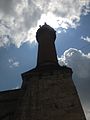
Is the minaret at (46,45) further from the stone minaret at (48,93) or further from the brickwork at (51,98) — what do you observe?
the brickwork at (51,98)

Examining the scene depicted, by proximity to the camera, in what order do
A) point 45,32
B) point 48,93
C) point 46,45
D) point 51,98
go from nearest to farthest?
point 51,98
point 48,93
point 46,45
point 45,32

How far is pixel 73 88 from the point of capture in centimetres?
2009

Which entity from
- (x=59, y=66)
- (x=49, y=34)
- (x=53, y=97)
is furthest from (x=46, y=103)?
(x=49, y=34)

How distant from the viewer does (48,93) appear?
19281 millimetres

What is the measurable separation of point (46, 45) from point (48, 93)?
5.41 meters

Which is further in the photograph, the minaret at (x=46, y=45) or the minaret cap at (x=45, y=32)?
the minaret cap at (x=45, y=32)

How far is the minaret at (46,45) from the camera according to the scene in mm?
22188

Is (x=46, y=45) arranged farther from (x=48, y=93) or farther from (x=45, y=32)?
(x=48, y=93)

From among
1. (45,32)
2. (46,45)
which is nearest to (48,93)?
(46,45)

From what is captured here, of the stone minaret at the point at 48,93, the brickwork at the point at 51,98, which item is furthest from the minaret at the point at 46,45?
the brickwork at the point at 51,98

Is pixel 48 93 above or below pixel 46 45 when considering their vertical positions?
below

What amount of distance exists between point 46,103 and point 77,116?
8.17ft

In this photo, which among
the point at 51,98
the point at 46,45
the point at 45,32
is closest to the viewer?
the point at 51,98

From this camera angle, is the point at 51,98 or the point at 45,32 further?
the point at 45,32
